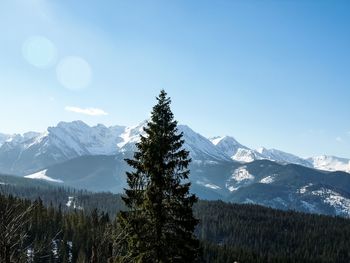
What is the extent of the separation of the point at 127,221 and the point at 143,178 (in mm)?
3036

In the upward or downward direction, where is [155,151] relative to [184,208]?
upward

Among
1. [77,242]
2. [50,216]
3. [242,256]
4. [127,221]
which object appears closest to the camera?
[127,221]

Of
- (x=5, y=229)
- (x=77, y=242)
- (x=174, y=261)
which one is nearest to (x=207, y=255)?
(x=77, y=242)

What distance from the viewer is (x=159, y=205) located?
103 ft

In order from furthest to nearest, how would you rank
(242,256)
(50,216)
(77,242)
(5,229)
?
(242,256)
(50,216)
(77,242)
(5,229)

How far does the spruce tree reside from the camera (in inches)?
1227

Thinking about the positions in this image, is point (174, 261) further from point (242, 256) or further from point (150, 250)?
point (242, 256)

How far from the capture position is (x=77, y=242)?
14125 cm

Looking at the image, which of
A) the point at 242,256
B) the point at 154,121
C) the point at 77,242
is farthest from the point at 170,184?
the point at 242,256

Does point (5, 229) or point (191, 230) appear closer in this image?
point (5, 229)

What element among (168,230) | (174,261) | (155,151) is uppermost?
(155,151)

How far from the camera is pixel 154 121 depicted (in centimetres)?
3238

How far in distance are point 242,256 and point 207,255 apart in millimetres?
14116

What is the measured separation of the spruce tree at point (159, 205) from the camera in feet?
102
